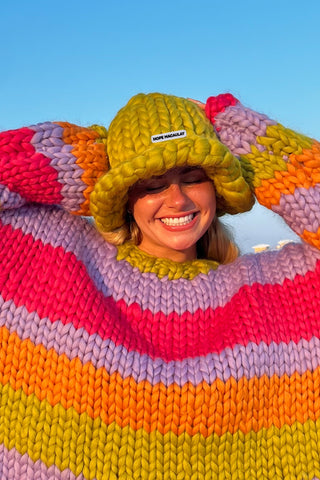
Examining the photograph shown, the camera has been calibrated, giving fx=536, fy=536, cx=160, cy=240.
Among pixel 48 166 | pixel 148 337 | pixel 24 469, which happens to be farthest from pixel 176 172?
pixel 24 469

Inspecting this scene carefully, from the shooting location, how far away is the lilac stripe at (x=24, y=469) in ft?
5.00

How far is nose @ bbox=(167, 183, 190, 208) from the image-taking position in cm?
168

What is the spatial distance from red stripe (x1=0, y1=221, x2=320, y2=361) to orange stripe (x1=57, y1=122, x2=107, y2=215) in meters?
0.23

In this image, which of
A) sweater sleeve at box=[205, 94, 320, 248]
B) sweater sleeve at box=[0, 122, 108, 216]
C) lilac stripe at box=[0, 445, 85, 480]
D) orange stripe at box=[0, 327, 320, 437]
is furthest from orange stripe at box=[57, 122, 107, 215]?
lilac stripe at box=[0, 445, 85, 480]

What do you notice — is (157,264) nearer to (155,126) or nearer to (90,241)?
(90,241)

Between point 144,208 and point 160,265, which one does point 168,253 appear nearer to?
point 160,265

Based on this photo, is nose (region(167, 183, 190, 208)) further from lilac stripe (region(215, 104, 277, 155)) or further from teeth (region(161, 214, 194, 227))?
lilac stripe (region(215, 104, 277, 155))

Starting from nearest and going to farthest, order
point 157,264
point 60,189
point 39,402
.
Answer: point 39,402 → point 60,189 → point 157,264

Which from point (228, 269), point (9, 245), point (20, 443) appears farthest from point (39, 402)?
point (228, 269)

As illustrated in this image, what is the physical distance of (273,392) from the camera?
161cm

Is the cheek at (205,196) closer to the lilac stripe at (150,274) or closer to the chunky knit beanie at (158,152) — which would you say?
the chunky knit beanie at (158,152)

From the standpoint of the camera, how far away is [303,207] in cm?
167

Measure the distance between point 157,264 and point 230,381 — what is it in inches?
18.4

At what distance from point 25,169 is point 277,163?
0.79 meters
